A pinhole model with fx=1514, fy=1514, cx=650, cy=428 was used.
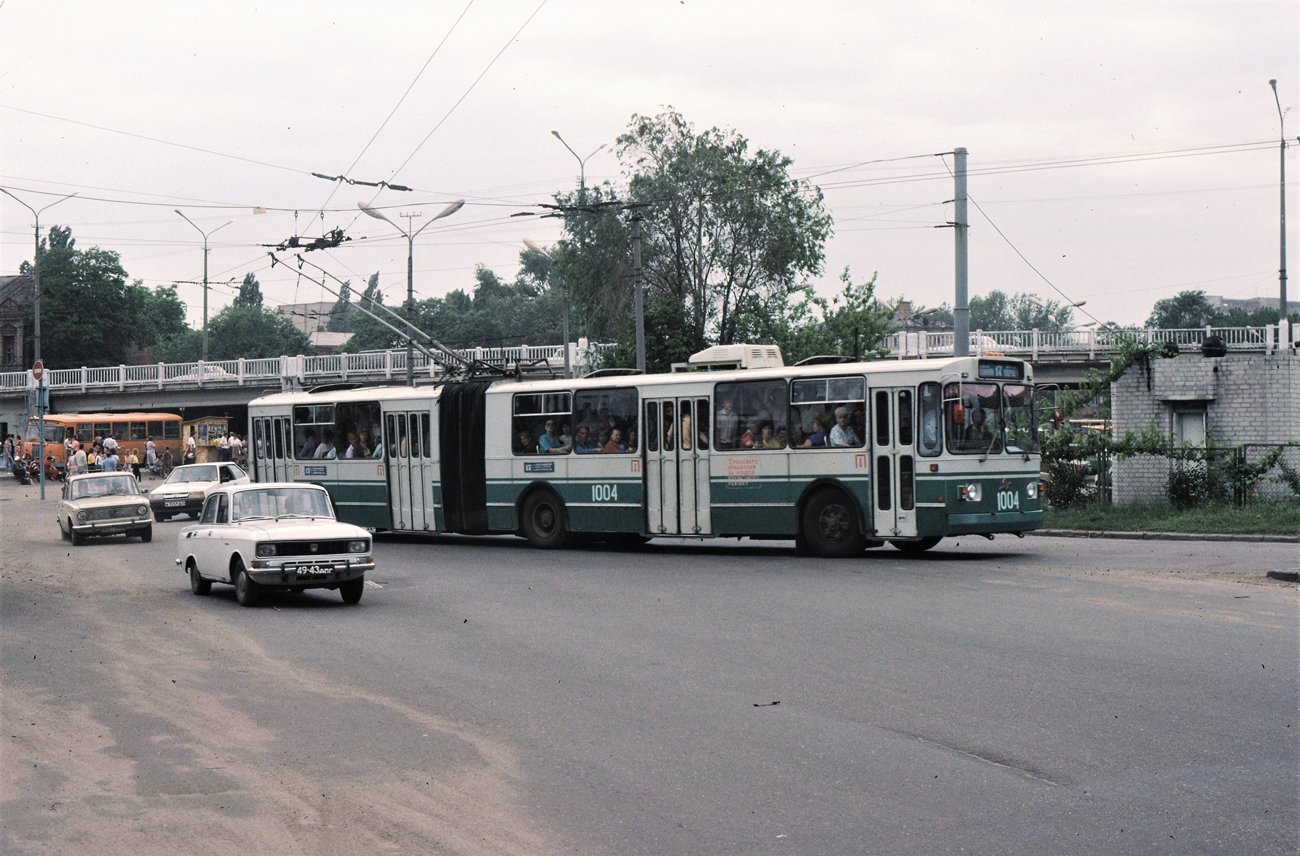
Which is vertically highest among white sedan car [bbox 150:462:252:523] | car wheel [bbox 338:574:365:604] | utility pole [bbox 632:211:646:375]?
utility pole [bbox 632:211:646:375]

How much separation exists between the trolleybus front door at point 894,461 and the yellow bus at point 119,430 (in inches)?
2143

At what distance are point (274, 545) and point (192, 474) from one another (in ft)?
72.8

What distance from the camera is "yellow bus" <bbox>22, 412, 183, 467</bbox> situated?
231 feet

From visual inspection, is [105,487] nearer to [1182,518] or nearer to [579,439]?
[579,439]

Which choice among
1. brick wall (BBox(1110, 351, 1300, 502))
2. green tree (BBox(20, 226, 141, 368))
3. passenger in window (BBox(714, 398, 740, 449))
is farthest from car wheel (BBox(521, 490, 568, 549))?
green tree (BBox(20, 226, 141, 368))

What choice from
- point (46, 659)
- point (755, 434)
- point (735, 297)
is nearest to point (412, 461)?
point (755, 434)

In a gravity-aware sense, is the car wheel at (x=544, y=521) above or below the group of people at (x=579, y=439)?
below

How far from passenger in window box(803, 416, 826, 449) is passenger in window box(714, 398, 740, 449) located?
4.40 feet

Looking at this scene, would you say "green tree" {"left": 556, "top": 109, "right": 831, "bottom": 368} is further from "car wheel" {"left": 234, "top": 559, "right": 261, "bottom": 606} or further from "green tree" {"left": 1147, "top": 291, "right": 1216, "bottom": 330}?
"green tree" {"left": 1147, "top": 291, "right": 1216, "bottom": 330}

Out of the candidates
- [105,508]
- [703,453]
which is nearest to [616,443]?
[703,453]

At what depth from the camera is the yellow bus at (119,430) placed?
7038 centimetres

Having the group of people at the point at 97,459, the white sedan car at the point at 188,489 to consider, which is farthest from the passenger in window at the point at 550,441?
the group of people at the point at 97,459

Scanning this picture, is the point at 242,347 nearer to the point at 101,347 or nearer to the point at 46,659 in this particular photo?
the point at 101,347

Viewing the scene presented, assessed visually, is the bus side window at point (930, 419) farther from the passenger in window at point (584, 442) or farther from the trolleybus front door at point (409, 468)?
the trolleybus front door at point (409, 468)
